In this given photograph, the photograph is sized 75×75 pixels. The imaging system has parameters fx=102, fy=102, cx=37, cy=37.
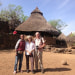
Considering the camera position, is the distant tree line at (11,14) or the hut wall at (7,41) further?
the distant tree line at (11,14)

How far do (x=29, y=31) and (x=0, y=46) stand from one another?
489 cm

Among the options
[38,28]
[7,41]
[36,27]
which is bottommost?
[7,41]

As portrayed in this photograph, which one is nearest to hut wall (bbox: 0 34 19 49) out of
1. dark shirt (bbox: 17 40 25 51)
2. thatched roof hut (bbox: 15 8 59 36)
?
thatched roof hut (bbox: 15 8 59 36)

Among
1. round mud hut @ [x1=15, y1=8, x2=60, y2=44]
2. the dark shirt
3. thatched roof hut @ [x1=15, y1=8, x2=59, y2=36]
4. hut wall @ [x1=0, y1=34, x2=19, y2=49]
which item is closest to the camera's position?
the dark shirt

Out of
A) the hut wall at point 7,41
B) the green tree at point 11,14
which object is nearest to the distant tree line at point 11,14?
the green tree at point 11,14

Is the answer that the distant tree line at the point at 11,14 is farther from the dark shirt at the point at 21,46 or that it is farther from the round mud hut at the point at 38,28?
the dark shirt at the point at 21,46

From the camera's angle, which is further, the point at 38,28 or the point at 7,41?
the point at 38,28

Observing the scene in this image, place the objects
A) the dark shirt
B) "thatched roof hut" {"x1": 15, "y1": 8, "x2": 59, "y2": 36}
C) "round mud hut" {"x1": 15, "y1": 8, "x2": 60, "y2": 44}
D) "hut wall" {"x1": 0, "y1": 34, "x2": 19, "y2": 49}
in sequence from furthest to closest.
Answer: "thatched roof hut" {"x1": 15, "y1": 8, "x2": 59, "y2": 36} < "round mud hut" {"x1": 15, "y1": 8, "x2": 60, "y2": 44} < "hut wall" {"x1": 0, "y1": 34, "x2": 19, "y2": 49} < the dark shirt

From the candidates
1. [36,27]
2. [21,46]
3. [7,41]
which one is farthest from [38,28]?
[21,46]

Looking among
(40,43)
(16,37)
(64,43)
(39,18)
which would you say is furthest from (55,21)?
(40,43)

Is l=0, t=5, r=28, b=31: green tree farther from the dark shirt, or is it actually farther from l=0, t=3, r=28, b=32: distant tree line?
the dark shirt

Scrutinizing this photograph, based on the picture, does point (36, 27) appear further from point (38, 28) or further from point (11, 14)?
point (11, 14)

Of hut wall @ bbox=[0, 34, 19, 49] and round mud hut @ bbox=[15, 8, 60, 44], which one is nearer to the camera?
hut wall @ bbox=[0, 34, 19, 49]

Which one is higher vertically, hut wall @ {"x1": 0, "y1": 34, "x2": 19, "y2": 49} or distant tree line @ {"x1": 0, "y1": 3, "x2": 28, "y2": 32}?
distant tree line @ {"x1": 0, "y1": 3, "x2": 28, "y2": 32}
